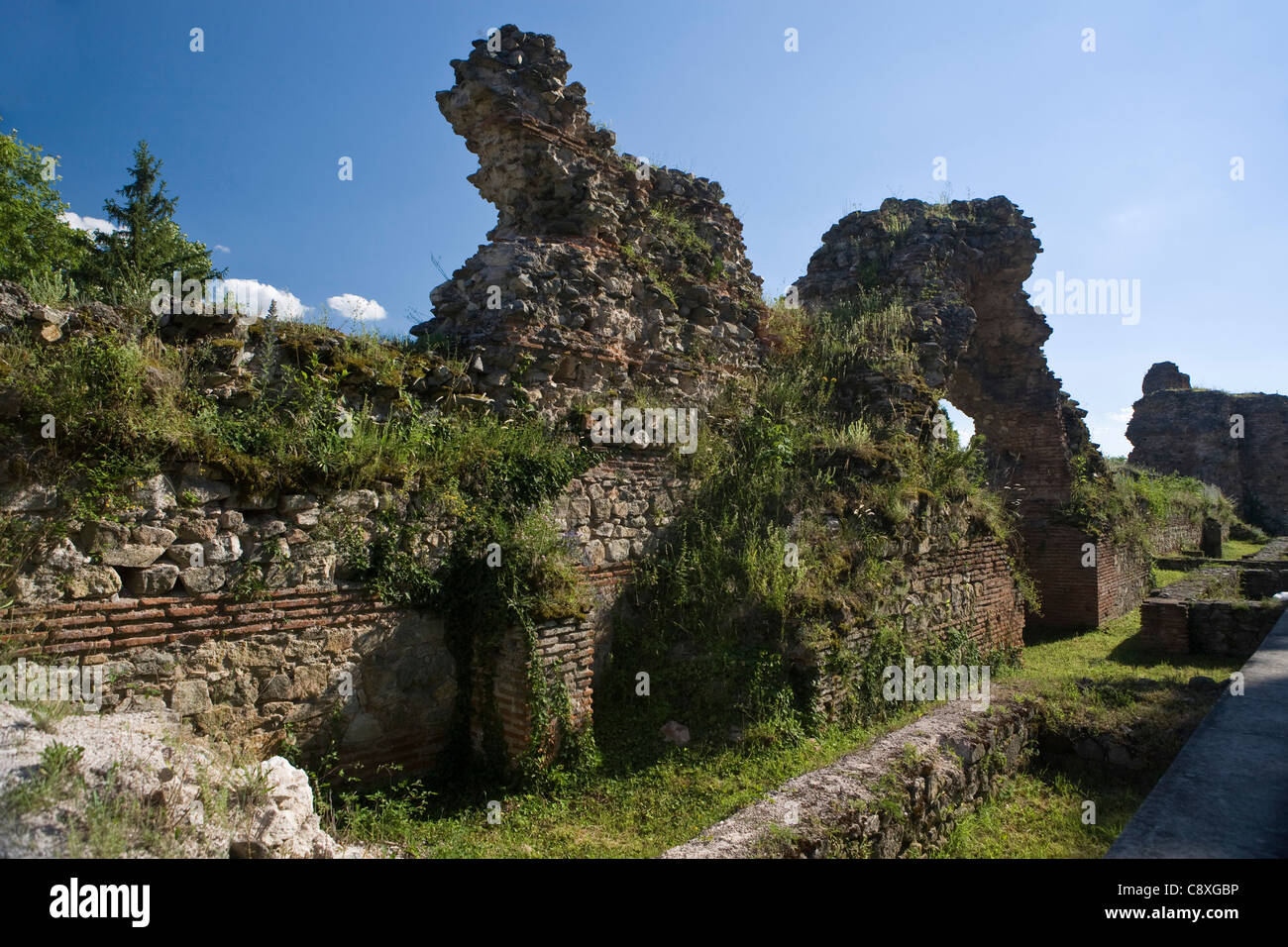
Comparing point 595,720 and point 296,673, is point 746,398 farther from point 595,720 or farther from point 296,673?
point 296,673

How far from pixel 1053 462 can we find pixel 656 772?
40.0 feet

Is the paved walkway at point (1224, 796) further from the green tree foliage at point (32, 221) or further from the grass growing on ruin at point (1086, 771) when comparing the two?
the green tree foliage at point (32, 221)

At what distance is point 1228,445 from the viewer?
86.8ft

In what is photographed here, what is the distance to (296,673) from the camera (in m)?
4.92

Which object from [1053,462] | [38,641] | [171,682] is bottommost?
[171,682]

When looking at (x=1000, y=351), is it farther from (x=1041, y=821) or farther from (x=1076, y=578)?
(x=1041, y=821)

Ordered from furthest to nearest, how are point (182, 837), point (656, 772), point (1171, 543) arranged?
1. point (1171, 543)
2. point (656, 772)
3. point (182, 837)

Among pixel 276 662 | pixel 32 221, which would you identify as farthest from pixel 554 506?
pixel 32 221

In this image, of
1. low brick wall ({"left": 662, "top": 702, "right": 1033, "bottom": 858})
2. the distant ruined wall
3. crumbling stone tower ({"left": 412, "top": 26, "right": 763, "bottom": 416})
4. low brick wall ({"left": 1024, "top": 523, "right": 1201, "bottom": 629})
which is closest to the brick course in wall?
low brick wall ({"left": 662, "top": 702, "right": 1033, "bottom": 858})

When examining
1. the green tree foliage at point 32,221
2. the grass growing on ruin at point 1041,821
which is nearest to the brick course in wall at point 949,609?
the grass growing on ruin at point 1041,821

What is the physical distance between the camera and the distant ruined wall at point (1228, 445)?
86.7 ft

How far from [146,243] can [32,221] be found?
359 cm

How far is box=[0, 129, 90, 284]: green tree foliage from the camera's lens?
17.0 m
